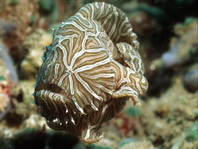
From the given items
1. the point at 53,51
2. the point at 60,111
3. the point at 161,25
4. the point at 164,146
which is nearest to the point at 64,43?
the point at 53,51

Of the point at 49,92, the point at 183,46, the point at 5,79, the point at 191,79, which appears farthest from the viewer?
the point at 183,46

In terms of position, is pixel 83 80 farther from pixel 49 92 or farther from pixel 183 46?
pixel 183 46

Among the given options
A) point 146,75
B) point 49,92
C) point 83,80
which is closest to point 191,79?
point 146,75

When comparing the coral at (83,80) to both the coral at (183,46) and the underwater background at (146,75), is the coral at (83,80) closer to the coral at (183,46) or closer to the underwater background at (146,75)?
the underwater background at (146,75)

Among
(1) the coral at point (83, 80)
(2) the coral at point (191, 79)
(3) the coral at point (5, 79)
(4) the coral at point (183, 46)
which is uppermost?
(1) the coral at point (83, 80)

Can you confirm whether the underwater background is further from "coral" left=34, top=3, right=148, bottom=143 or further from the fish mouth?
the fish mouth

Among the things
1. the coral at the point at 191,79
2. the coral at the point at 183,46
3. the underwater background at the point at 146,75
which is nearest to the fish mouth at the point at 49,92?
the underwater background at the point at 146,75
